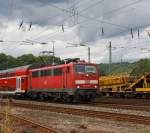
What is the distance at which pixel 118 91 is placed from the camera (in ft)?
145

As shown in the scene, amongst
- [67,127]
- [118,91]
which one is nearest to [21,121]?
[67,127]

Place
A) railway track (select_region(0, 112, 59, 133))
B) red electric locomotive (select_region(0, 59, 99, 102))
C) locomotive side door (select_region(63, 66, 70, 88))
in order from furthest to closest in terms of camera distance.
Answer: locomotive side door (select_region(63, 66, 70, 88)) < red electric locomotive (select_region(0, 59, 99, 102)) < railway track (select_region(0, 112, 59, 133))

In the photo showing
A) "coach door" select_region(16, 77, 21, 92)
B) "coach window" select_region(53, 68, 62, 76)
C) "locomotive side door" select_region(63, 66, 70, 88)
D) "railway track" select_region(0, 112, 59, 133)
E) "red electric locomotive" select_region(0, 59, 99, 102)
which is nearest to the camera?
"railway track" select_region(0, 112, 59, 133)

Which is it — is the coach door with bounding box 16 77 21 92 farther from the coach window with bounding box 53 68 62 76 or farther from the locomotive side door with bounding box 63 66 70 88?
the locomotive side door with bounding box 63 66 70 88

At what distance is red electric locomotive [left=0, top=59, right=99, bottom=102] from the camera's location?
3067 cm

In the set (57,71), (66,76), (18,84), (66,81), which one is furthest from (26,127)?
(18,84)

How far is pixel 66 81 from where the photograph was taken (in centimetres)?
3120

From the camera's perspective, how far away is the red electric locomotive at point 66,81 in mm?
30672

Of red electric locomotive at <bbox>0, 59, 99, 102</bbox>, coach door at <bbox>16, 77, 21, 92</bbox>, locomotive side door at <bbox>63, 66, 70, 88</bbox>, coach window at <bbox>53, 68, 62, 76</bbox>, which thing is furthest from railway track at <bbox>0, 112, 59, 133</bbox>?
coach door at <bbox>16, 77, 21, 92</bbox>

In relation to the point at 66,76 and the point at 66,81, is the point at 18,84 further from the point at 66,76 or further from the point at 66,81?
the point at 66,81

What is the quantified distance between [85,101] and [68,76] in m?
3.23

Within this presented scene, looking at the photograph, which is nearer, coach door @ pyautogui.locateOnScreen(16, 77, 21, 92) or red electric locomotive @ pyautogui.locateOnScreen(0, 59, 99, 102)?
red electric locomotive @ pyautogui.locateOnScreen(0, 59, 99, 102)

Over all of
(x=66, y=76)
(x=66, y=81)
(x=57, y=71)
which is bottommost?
(x=66, y=81)

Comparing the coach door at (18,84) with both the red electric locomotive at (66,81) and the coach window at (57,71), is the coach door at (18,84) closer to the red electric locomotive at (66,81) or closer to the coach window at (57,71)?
the red electric locomotive at (66,81)
